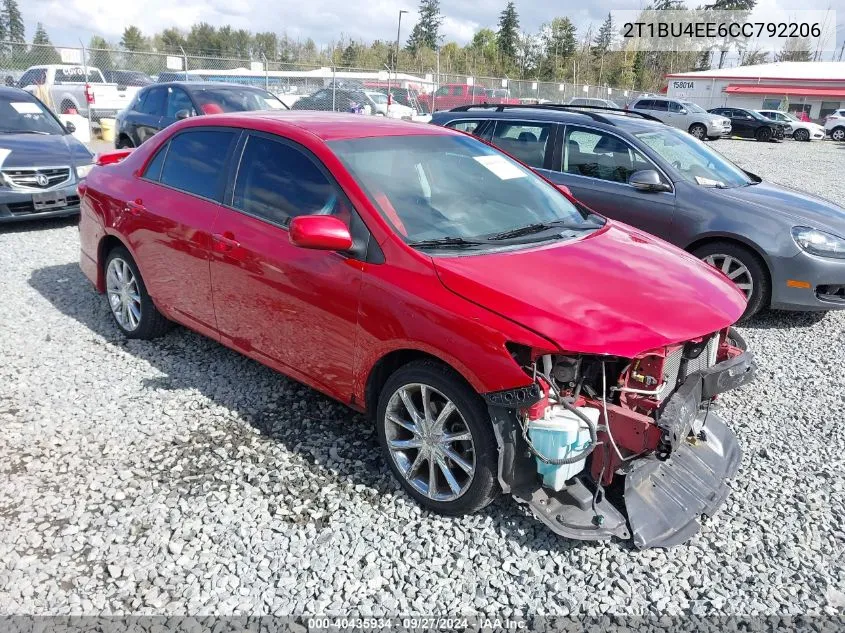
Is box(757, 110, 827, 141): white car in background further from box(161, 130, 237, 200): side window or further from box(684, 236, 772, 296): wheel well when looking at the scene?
box(161, 130, 237, 200): side window

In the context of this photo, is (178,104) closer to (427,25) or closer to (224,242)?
(224,242)

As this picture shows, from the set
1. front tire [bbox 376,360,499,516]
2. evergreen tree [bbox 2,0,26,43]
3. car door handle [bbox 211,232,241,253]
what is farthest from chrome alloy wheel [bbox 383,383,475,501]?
evergreen tree [bbox 2,0,26,43]

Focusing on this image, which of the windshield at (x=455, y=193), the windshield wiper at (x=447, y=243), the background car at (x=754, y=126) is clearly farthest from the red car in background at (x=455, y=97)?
the windshield wiper at (x=447, y=243)

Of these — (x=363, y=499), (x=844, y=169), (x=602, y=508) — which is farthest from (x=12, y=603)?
(x=844, y=169)

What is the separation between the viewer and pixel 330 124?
3.79 meters

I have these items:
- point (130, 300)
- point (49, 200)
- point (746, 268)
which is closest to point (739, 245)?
point (746, 268)

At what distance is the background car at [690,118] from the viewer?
2864 centimetres

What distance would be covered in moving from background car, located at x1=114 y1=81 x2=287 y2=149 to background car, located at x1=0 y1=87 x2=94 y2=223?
204 centimetres

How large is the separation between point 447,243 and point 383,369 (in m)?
0.68

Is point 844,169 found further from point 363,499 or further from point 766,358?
point 363,499

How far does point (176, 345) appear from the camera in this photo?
4.86 m

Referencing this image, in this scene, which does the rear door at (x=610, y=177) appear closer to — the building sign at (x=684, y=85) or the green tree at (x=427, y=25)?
the building sign at (x=684, y=85)

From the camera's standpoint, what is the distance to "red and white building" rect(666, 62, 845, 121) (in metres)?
47.9

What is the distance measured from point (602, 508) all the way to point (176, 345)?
3382mm
